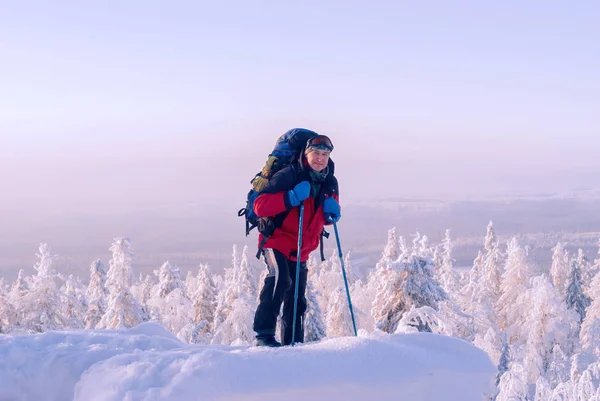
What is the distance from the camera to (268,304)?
Answer: 7094 millimetres

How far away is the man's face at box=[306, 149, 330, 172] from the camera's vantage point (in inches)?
268

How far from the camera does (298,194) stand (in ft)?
21.8

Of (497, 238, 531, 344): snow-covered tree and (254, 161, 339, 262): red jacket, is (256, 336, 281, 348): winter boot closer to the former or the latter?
(254, 161, 339, 262): red jacket

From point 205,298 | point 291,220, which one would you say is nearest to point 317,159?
point 291,220

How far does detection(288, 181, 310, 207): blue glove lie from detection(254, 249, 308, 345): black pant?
87 cm

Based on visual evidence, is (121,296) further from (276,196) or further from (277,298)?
(276,196)

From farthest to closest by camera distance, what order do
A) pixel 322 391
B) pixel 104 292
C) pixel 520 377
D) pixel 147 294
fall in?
pixel 147 294
pixel 104 292
pixel 520 377
pixel 322 391

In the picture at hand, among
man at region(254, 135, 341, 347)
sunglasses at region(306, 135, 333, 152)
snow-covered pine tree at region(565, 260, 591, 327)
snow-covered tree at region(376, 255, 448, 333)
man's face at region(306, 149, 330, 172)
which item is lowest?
snow-covered pine tree at region(565, 260, 591, 327)

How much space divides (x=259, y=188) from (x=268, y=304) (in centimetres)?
164

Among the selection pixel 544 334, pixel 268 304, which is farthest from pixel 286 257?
pixel 544 334

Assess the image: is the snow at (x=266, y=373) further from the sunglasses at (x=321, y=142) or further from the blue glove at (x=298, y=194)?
the sunglasses at (x=321, y=142)

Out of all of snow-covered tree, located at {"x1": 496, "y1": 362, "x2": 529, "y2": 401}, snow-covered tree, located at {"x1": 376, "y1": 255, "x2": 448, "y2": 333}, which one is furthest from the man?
snow-covered tree, located at {"x1": 376, "y1": 255, "x2": 448, "y2": 333}

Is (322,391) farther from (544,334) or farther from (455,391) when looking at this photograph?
(544,334)

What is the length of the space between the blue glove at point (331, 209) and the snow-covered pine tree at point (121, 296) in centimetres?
1715
